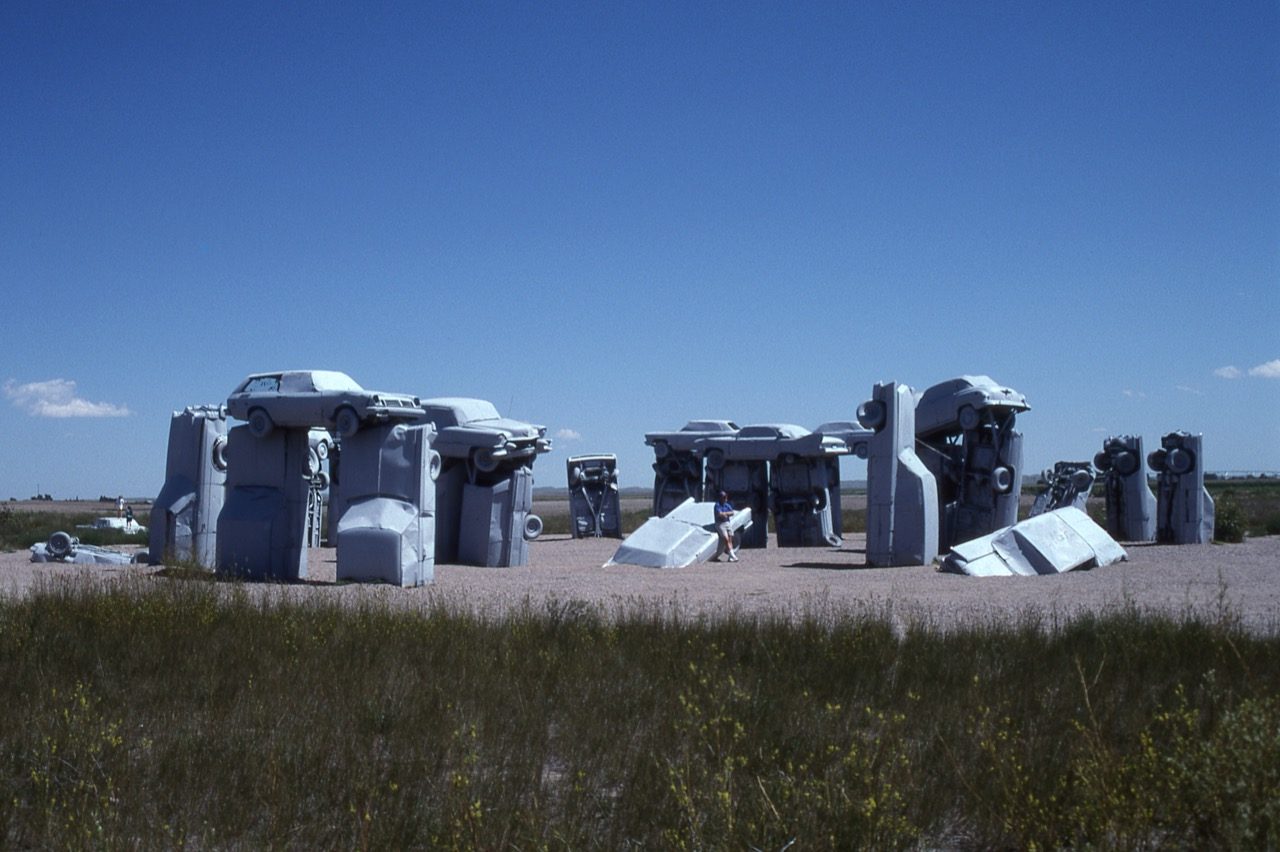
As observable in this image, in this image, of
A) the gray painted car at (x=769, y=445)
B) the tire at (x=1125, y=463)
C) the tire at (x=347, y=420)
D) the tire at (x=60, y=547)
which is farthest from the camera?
the gray painted car at (x=769, y=445)

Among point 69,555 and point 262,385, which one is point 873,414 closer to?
point 262,385

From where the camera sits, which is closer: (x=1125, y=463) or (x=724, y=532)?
(x=724, y=532)

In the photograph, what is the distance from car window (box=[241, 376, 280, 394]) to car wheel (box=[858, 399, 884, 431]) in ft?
36.2

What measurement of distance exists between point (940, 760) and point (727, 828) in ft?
6.42

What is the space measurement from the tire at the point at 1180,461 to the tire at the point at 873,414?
9.05 m

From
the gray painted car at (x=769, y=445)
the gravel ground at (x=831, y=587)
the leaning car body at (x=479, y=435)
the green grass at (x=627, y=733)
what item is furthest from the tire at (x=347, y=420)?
the gray painted car at (x=769, y=445)

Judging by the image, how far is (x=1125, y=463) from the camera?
28438 millimetres

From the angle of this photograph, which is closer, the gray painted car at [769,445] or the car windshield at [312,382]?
the car windshield at [312,382]

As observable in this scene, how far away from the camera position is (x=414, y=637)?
1023 centimetres

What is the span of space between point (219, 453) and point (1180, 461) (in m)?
21.5

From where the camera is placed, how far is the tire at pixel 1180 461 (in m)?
25.8

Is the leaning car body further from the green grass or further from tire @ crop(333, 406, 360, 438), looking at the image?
the green grass

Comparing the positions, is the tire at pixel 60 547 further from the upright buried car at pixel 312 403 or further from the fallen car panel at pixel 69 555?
the upright buried car at pixel 312 403

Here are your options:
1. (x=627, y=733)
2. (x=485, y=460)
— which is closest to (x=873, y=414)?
(x=485, y=460)
